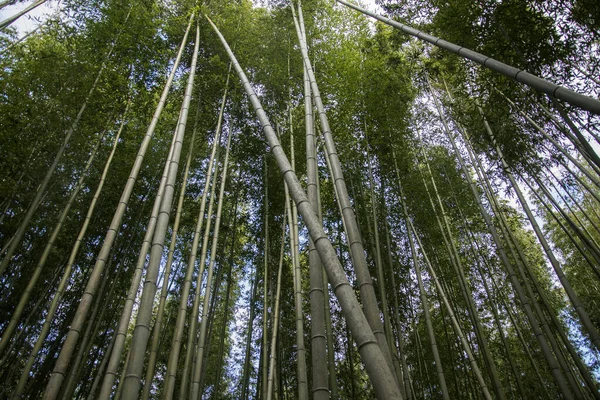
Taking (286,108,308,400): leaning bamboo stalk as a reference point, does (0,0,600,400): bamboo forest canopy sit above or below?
above

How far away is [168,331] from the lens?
6.25 metres

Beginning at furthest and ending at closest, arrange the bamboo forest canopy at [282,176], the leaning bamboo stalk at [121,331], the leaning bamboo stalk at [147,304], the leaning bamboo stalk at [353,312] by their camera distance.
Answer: the bamboo forest canopy at [282,176], the leaning bamboo stalk at [121,331], the leaning bamboo stalk at [147,304], the leaning bamboo stalk at [353,312]

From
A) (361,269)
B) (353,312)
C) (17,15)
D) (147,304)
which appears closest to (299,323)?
(147,304)

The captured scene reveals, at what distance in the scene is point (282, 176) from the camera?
7.20ft

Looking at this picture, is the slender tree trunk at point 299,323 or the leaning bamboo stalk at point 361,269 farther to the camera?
the slender tree trunk at point 299,323

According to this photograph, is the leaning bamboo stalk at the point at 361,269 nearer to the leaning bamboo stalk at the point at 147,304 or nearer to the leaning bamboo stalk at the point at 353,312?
the leaning bamboo stalk at the point at 353,312

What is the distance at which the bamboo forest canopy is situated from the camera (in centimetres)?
282

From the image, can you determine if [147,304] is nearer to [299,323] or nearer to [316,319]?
[316,319]

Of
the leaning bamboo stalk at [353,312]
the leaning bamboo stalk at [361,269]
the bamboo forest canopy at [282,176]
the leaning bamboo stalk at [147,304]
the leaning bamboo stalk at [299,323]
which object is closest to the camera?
the leaning bamboo stalk at [353,312]

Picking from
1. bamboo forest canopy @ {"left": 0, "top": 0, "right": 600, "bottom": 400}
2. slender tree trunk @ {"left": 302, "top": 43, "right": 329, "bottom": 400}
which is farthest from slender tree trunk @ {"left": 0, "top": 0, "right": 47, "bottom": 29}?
slender tree trunk @ {"left": 302, "top": 43, "right": 329, "bottom": 400}

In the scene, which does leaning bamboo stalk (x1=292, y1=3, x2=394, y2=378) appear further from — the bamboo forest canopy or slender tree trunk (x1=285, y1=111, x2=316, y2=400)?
slender tree trunk (x1=285, y1=111, x2=316, y2=400)

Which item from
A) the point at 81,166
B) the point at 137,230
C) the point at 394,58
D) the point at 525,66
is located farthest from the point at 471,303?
the point at 81,166

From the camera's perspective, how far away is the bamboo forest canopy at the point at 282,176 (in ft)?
9.25

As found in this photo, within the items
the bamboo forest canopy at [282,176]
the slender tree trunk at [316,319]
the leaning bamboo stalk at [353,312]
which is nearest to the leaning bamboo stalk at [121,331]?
the bamboo forest canopy at [282,176]
